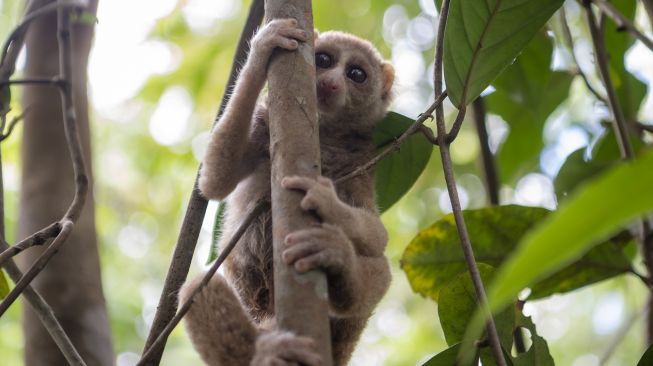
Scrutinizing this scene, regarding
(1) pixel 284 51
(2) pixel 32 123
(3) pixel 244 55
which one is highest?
(3) pixel 244 55

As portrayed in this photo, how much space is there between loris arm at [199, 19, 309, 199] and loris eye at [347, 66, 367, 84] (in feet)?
3.80

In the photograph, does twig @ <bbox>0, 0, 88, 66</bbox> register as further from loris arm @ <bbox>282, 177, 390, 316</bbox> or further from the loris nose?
loris arm @ <bbox>282, 177, 390, 316</bbox>

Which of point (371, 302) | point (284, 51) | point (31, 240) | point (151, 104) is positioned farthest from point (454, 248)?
point (151, 104)

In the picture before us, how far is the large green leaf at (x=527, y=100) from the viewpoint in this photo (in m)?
3.90

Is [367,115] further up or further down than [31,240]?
further up

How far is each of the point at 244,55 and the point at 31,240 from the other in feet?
5.67

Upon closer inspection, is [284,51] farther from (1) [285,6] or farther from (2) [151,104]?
(2) [151,104]

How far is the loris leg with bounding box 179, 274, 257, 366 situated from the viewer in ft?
9.38

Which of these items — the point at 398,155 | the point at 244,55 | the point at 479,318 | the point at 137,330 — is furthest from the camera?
the point at 137,330

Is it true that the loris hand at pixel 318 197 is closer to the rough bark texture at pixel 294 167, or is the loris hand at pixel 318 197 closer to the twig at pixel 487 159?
the rough bark texture at pixel 294 167

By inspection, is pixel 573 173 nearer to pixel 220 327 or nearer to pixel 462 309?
pixel 462 309

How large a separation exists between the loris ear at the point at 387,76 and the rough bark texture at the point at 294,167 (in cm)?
278

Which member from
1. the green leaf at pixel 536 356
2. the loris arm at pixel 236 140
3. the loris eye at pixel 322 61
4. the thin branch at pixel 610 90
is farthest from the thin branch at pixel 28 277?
the loris eye at pixel 322 61

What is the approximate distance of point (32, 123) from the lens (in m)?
4.01
